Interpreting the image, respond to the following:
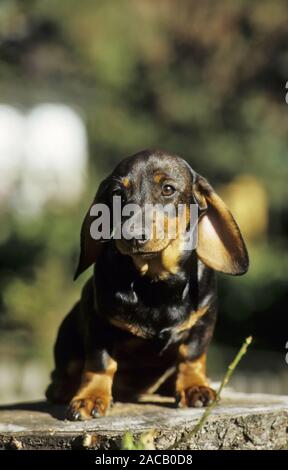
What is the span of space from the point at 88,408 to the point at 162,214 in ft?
2.89

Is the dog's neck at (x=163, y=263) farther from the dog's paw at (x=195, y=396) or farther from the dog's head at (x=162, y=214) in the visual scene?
the dog's paw at (x=195, y=396)

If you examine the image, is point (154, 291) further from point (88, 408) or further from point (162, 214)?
point (88, 408)

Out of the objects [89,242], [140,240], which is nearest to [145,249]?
[140,240]

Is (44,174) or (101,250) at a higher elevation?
(44,174)

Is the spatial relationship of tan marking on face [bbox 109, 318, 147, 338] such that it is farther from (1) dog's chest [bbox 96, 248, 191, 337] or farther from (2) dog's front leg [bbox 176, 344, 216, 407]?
(2) dog's front leg [bbox 176, 344, 216, 407]

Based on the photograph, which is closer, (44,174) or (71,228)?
(71,228)

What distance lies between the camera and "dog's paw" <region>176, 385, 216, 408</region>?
3953 millimetres

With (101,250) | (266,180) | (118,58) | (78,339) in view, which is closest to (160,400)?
→ (78,339)

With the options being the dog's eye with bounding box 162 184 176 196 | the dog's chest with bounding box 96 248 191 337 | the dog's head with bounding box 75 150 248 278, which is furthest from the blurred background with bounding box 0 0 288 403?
the dog's eye with bounding box 162 184 176 196

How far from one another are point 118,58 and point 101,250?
9.91 meters

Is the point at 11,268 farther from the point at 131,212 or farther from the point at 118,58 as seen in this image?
the point at 131,212

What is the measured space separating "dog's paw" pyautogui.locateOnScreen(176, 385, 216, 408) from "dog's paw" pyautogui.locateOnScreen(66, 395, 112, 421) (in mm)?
339

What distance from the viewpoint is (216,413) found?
3.74 metres

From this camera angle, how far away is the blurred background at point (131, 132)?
34.9 ft
